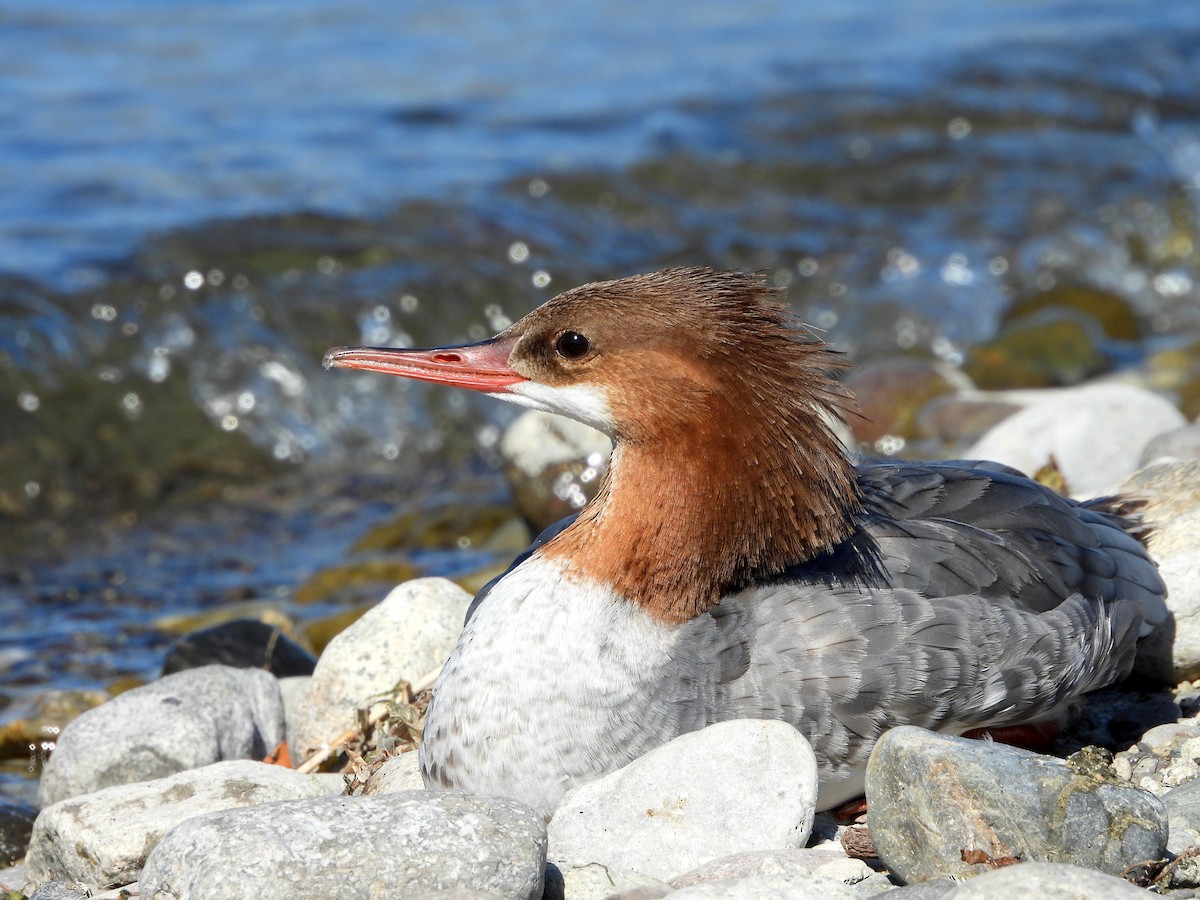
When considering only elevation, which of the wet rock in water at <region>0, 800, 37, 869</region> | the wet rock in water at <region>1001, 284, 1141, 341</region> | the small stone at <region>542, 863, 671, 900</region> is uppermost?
the wet rock in water at <region>1001, 284, 1141, 341</region>

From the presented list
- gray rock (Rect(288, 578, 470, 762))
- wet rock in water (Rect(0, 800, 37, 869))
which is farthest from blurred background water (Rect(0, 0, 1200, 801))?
gray rock (Rect(288, 578, 470, 762))

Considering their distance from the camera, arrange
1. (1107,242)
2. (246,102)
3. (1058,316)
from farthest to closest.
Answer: (246,102), (1107,242), (1058,316)

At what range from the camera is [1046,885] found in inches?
118

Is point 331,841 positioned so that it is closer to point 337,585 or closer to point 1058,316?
point 337,585

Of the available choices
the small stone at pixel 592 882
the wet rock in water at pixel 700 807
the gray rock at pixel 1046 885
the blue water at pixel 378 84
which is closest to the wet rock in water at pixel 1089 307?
the blue water at pixel 378 84

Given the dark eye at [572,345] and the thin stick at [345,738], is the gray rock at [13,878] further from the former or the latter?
the dark eye at [572,345]

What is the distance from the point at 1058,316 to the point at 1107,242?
97.1 inches

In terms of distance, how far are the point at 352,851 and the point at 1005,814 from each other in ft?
5.05

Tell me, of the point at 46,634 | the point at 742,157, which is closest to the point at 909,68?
the point at 742,157

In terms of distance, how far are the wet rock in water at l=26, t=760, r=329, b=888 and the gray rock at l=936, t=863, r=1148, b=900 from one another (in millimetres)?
2212

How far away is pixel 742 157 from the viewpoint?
14211mm

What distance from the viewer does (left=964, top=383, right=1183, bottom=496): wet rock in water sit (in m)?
6.57

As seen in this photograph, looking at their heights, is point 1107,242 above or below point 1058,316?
above

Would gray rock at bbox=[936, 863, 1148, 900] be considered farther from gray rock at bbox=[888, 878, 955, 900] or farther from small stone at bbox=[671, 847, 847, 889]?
small stone at bbox=[671, 847, 847, 889]
